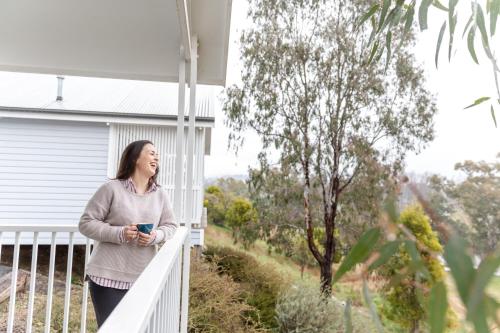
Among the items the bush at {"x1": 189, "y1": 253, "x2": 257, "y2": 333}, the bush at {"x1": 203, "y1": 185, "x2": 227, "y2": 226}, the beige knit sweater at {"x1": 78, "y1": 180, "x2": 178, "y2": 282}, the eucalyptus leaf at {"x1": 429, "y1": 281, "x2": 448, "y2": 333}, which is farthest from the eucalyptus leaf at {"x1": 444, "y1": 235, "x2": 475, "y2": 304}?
the bush at {"x1": 203, "y1": 185, "x2": 227, "y2": 226}

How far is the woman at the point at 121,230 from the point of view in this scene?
1979mm

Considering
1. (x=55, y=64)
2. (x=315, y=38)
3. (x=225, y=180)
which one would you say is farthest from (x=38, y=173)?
(x=315, y=38)

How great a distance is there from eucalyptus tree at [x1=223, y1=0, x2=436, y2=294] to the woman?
599 centimetres

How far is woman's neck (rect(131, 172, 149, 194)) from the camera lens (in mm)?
2217

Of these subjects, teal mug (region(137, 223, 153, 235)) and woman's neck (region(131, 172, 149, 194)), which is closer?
teal mug (region(137, 223, 153, 235))

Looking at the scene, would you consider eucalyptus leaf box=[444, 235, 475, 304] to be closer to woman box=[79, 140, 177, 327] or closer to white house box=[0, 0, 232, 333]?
white house box=[0, 0, 232, 333]

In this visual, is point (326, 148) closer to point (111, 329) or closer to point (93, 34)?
point (93, 34)

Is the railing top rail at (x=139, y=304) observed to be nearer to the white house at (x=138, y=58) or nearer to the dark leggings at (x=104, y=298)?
the white house at (x=138, y=58)

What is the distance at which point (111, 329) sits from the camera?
0.64 m

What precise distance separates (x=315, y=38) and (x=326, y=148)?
2.36 m

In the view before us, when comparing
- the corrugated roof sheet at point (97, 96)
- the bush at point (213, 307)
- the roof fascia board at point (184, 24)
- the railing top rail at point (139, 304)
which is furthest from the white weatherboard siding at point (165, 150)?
the railing top rail at point (139, 304)

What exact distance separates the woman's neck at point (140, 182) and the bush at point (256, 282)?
3.85 m

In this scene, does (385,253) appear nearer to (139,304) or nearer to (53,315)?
(139,304)

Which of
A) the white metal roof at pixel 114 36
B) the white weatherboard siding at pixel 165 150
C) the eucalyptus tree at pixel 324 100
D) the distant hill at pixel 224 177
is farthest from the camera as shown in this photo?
the distant hill at pixel 224 177
